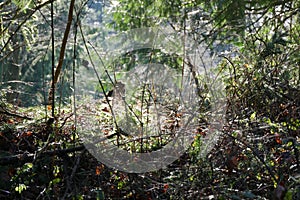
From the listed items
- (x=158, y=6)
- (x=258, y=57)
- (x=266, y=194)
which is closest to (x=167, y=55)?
(x=158, y=6)

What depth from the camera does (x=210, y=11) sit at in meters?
5.82

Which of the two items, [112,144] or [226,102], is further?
[226,102]

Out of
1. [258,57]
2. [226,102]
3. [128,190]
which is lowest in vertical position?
[128,190]

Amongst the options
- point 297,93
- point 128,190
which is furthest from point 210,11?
point 128,190

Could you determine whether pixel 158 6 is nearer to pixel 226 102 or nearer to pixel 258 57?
pixel 258 57

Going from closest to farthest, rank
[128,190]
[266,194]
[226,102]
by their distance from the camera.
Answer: [266,194] < [128,190] < [226,102]

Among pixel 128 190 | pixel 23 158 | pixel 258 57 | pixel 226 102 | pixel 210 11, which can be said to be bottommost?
pixel 128 190

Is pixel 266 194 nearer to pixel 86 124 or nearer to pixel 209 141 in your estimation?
pixel 209 141

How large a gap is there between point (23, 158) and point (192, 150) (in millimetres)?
1075

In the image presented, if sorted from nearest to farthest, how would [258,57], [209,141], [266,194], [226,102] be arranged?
[266,194] < [209,141] < [226,102] < [258,57]

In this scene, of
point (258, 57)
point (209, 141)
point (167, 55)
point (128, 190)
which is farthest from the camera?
point (167, 55)

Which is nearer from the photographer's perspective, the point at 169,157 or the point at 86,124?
the point at 169,157

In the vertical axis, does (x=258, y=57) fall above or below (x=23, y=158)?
above

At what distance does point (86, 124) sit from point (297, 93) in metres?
1.53
